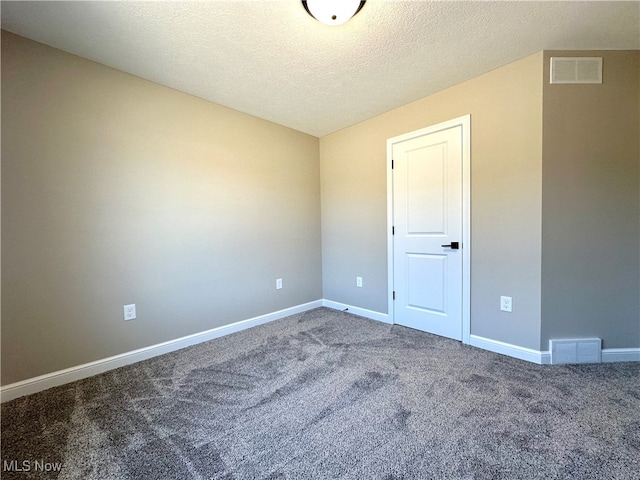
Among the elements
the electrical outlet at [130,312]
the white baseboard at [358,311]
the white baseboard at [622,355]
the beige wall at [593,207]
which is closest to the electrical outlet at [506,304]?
the beige wall at [593,207]

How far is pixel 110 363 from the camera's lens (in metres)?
1.99

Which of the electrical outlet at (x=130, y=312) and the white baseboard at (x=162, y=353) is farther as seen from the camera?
the electrical outlet at (x=130, y=312)

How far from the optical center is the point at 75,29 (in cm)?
162

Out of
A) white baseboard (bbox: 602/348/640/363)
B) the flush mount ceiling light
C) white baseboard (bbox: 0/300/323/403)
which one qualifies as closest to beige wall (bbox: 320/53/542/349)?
white baseboard (bbox: 602/348/640/363)

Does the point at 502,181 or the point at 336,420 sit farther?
the point at 502,181

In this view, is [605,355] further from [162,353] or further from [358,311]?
[162,353]

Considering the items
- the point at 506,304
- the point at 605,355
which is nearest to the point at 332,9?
the point at 506,304

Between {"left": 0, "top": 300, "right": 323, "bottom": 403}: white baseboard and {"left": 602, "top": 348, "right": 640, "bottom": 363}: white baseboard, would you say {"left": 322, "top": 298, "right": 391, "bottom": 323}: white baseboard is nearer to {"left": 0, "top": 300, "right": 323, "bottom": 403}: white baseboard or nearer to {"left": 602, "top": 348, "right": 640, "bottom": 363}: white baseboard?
{"left": 0, "top": 300, "right": 323, "bottom": 403}: white baseboard

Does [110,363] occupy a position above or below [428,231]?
below

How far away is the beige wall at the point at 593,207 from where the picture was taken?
1.92 metres

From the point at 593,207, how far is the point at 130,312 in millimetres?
3635

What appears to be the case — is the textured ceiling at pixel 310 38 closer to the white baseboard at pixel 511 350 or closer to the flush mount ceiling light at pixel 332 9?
the flush mount ceiling light at pixel 332 9

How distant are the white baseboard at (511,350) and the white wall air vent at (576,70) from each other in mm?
2015

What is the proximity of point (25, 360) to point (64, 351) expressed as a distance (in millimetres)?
180
